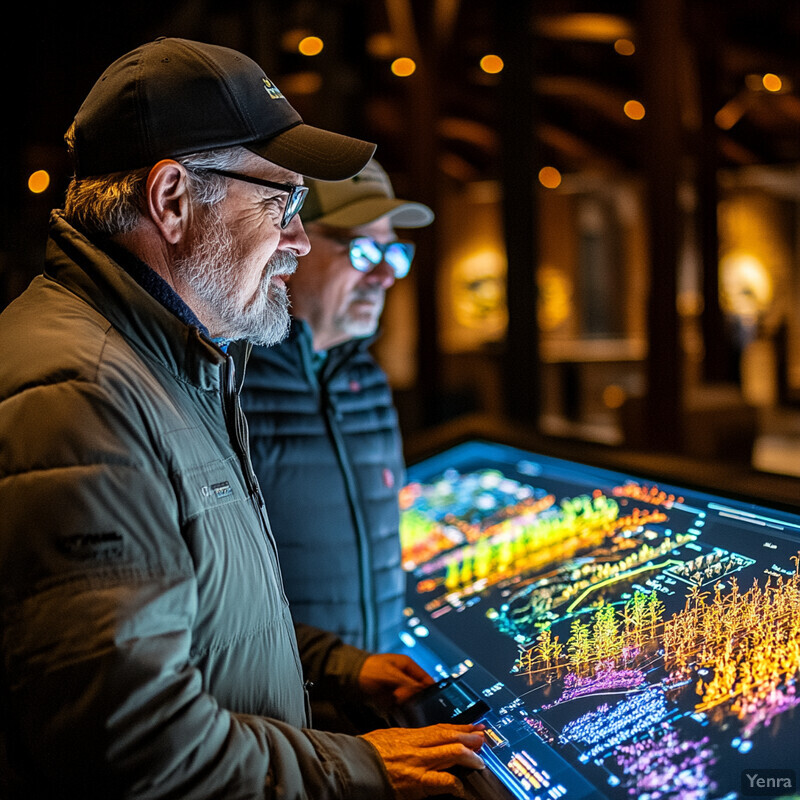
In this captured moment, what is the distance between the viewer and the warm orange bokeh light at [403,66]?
619 cm

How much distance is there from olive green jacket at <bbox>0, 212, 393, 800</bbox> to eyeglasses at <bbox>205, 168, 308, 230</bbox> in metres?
0.23

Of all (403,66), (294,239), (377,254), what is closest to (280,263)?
(294,239)

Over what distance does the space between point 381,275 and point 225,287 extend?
0.85 m

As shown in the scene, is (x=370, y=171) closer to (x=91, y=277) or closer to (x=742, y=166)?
(x=91, y=277)

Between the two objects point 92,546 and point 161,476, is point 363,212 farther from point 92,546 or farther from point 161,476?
point 92,546

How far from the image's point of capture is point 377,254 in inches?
78.8

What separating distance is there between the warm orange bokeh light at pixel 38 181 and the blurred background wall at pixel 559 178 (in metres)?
0.01

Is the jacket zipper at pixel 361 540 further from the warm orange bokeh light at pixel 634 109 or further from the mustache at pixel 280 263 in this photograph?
the warm orange bokeh light at pixel 634 109

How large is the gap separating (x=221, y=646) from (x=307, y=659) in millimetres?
548

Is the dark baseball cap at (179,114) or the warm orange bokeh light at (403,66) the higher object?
the warm orange bokeh light at (403,66)

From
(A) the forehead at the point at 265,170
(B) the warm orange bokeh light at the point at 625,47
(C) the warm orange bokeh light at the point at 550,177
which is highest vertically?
(B) the warm orange bokeh light at the point at 625,47

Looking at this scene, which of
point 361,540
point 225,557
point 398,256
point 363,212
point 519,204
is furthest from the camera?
point 519,204

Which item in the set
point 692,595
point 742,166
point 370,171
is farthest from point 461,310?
point 692,595

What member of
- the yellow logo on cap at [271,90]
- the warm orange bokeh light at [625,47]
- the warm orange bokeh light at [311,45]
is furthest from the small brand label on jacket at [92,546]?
the warm orange bokeh light at [625,47]
